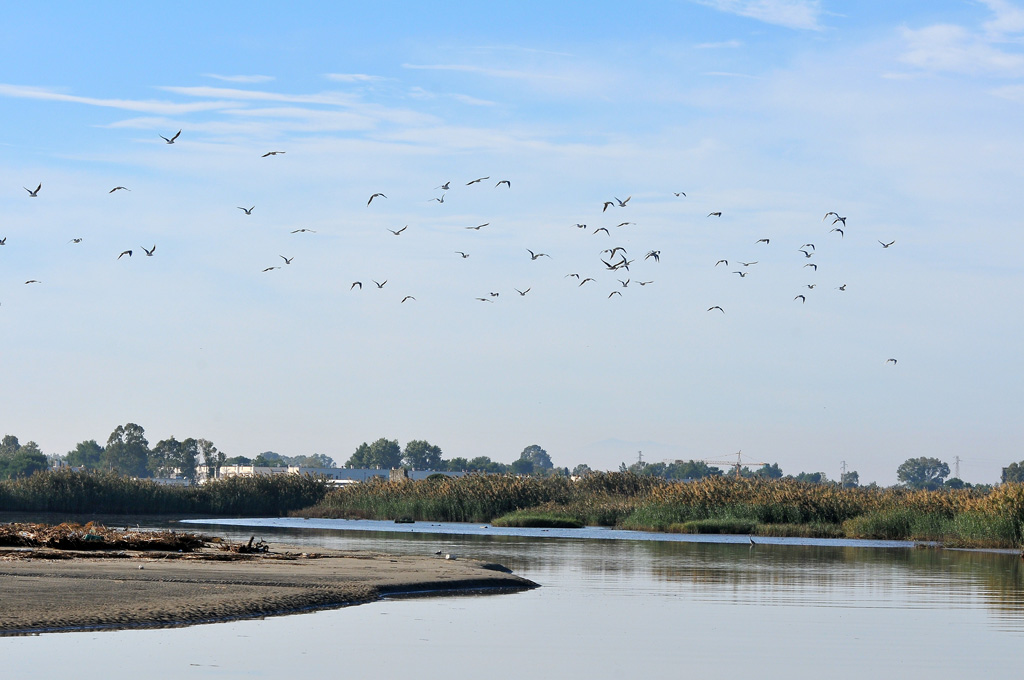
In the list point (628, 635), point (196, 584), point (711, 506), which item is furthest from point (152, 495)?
point (628, 635)

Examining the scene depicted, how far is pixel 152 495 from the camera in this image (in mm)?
81938

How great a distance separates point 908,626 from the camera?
2388 centimetres

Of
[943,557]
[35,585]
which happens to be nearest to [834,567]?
[943,557]

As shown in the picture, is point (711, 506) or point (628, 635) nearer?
point (628, 635)

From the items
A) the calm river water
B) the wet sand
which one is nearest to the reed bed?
the wet sand

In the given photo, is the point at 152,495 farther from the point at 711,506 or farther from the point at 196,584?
the point at 196,584

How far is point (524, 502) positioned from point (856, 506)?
67.9 ft

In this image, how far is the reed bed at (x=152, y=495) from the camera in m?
78.8

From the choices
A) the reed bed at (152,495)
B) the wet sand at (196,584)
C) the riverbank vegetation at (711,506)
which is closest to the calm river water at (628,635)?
the wet sand at (196,584)

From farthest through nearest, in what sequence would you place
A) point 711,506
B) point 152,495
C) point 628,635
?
point 152,495 < point 711,506 < point 628,635

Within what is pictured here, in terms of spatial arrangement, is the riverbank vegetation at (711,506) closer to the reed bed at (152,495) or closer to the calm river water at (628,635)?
the reed bed at (152,495)

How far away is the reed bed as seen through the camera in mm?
78812

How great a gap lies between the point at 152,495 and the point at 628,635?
65537 millimetres

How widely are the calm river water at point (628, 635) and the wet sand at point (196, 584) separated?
712 mm
